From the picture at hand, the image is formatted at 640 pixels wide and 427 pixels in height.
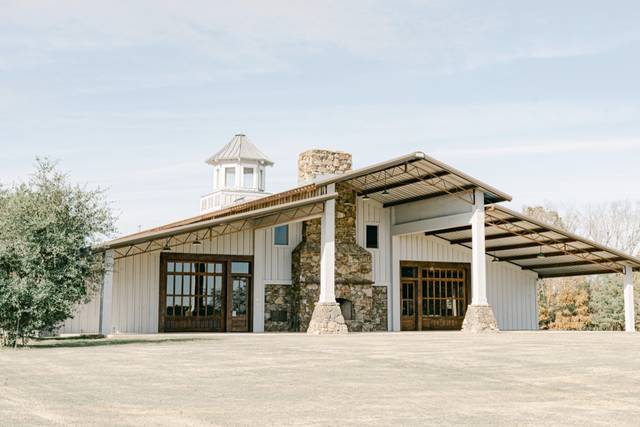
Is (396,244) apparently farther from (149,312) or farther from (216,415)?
(216,415)

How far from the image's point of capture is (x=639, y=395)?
9.61 meters

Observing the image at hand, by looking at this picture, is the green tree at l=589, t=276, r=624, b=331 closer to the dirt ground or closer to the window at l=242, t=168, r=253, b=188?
the window at l=242, t=168, r=253, b=188

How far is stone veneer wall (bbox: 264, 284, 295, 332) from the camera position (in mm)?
27109

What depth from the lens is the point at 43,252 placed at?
17.0 m

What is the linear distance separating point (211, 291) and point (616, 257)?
46.3ft

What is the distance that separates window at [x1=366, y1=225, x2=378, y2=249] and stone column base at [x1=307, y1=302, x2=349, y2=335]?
552 centimetres

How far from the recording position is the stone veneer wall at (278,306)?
27.1m

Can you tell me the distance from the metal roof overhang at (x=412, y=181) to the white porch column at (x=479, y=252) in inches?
16.7

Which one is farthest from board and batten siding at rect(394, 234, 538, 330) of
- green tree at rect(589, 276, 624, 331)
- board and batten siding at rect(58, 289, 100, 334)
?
board and batten siding at rect(58, 289, 100, 334)

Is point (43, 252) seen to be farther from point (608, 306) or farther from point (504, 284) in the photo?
point (608, 306)

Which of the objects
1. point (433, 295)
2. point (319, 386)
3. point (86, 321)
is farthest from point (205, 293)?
point (319, 386)

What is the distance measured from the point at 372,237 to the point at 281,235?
3.65 meters

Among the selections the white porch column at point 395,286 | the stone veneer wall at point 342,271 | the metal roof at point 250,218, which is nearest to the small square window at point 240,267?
the metal roof at point 250,218

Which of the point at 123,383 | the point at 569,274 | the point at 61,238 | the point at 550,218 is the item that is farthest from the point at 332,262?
the point at 550,218
